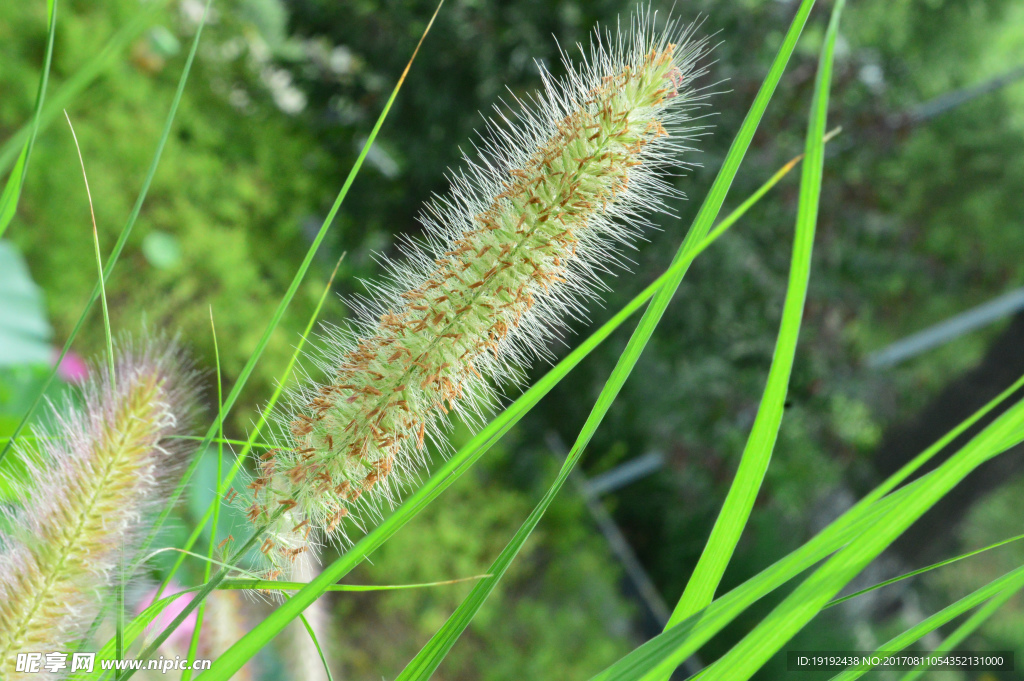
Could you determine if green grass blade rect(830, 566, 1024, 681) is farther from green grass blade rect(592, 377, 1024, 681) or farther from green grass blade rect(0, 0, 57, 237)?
green grass blade rect(0, 0, 57, 237)

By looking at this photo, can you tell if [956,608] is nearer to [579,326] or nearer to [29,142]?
[29,142]

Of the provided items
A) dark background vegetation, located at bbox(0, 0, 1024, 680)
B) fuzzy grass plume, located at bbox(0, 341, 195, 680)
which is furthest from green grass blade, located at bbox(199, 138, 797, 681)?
dark background vegetation, located at bbox(0, 0, 1024, 680)

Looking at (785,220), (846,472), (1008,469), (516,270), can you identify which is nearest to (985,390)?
(1008,469)

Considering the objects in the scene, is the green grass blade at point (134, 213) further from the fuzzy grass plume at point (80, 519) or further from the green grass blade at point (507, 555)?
the green grass blade at point (507, 555)

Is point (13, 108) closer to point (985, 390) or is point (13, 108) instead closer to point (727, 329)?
point (727, 329)

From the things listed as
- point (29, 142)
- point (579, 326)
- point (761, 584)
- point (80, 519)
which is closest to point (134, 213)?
point (29, 142)

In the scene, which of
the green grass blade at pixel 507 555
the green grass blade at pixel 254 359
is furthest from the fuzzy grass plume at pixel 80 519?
the green grass blade at pixel 507 555
